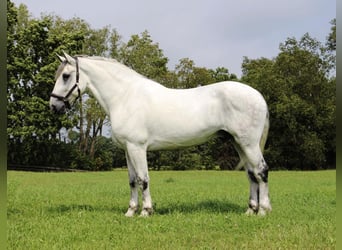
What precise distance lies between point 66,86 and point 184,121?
2.16 metres

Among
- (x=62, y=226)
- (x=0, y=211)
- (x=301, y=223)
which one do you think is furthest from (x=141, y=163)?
(x=0, y=211)

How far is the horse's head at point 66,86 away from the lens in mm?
7160

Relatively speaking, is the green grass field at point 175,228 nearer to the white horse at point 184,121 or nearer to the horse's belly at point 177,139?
the white horse at point 184,121

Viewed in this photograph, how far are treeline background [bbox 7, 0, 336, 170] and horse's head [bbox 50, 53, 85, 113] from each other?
77.1ft

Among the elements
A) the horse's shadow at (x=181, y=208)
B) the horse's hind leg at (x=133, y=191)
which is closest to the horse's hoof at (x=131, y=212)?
the horse's hind leg at (x=133, y=191)

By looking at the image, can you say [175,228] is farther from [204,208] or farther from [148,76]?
[148,76]

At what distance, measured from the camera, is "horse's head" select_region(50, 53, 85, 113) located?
7.16m

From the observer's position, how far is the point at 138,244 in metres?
4.83

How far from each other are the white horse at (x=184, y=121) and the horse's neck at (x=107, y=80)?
4.0 inches

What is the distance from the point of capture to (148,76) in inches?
1377

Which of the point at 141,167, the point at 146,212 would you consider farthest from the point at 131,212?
the point at 141,167

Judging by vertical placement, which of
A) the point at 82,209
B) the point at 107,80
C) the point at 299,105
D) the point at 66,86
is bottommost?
the point at 82,209

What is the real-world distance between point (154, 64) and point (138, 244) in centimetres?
3312

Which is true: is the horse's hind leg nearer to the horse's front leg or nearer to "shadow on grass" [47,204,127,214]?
the horse's front leg
